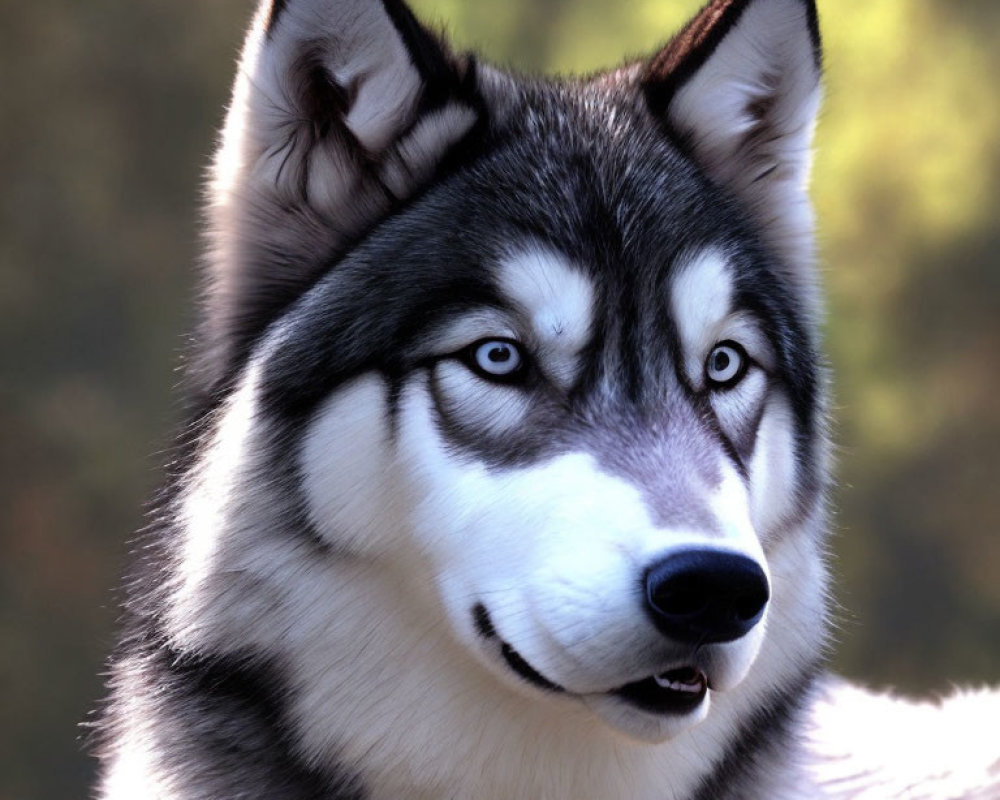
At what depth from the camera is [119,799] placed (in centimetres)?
295

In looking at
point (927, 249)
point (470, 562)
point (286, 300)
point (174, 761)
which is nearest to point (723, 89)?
point (286, 300)

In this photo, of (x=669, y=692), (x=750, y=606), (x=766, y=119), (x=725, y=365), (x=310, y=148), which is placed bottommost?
(x=669, y=692)

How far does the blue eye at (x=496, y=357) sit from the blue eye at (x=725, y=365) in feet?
1.37

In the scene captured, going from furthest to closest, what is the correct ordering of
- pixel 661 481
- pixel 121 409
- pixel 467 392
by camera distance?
1. pixel 121 409
2. pixel 467 392
3. pixel 661 481

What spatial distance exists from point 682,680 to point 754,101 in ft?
4.85

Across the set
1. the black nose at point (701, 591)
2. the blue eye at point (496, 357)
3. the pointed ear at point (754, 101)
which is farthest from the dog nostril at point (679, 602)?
the pointed ear at point (754, 101)

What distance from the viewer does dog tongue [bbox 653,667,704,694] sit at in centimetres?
233

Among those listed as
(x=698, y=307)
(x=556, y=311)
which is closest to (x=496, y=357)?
(x=556, y=311)

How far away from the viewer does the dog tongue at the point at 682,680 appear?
2326 mm

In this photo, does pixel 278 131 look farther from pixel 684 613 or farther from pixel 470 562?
pixel 684 613

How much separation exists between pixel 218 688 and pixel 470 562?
0.68 metres

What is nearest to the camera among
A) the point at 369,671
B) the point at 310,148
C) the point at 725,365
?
the point at 369,671

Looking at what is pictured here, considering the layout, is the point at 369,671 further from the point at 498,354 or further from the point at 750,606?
the point at 750,606

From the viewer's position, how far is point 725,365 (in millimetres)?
2742
